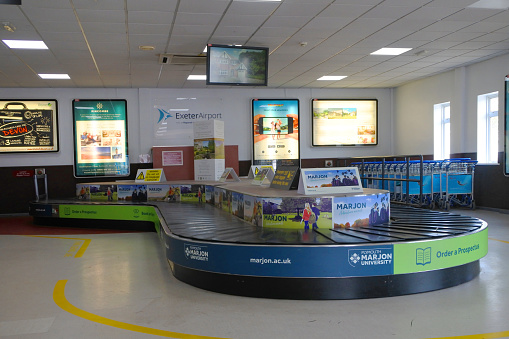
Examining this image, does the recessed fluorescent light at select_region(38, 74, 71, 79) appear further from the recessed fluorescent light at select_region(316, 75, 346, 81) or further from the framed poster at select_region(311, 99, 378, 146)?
the framed poster at select_region(311, 99, 378, 146)

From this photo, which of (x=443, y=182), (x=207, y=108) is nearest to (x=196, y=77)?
(x=207, y=108)

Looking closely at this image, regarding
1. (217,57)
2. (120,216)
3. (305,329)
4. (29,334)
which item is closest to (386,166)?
(217,57)

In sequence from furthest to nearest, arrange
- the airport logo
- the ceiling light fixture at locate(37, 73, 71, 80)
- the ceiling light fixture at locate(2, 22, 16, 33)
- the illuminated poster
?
the illuminated poster → the ceiling light fixture at locate(37, 73, 71, 80) → the ceiling light fixture at locate(2, 22, 16, 33) → the airport logo

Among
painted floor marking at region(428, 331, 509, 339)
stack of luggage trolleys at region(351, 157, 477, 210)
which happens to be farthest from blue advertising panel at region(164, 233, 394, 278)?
stack of luggage trolleys at region(351, 157, 477, 210)

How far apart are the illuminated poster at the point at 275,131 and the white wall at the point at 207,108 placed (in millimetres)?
192

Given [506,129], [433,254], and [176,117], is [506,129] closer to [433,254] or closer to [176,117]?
[433,254]

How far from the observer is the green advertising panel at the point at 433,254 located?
3.93m

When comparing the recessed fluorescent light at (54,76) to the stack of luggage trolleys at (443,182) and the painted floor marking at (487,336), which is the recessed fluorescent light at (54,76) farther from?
the painted floor marking at (487,336)

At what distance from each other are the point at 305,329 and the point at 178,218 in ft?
11.0

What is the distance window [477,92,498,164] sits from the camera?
10.1 m

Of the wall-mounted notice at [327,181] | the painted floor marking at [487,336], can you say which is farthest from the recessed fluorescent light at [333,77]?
the painted floor marking at [487,336]

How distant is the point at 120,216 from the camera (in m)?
9.17

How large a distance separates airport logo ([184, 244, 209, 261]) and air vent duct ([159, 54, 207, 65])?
554cm

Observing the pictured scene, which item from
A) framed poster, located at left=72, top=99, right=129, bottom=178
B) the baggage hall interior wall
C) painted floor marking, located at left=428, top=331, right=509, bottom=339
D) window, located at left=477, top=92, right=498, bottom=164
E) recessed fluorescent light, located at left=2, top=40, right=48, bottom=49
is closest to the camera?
painted floor marking, located at left=428, top=331, right=509, bottom=339
